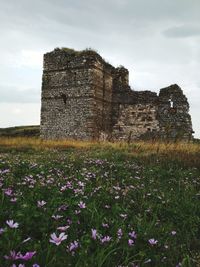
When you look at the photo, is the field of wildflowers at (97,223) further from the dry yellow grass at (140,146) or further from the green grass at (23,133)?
the green grass at (23,133)

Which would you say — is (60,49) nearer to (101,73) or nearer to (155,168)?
(101,73)

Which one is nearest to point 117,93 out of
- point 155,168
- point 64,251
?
point 155,168

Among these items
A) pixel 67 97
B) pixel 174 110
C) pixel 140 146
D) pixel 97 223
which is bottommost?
pixel 97 223

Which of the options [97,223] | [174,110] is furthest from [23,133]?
[97,223]

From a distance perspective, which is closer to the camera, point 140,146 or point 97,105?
point 140,146

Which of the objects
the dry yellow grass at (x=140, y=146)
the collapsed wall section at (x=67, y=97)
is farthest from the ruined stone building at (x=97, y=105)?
the dry yellow grass at (x=140, y=146)

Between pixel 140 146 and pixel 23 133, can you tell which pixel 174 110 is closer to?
pixel 140 146

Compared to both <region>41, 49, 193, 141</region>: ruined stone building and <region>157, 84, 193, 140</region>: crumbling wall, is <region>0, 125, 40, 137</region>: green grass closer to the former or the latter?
<region>41, 49, 193, 141</region>: ruined stone building

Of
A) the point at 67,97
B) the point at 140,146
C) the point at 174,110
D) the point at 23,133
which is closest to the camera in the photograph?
the point at 140,146

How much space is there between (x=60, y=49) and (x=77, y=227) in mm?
24589

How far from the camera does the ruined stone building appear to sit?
2580 cm

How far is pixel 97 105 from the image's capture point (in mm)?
26250

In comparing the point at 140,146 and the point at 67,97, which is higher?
the point at 67,97

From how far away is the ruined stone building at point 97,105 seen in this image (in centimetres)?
2580
